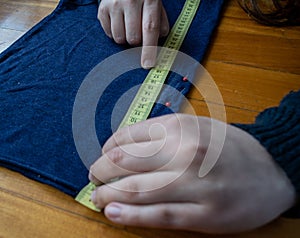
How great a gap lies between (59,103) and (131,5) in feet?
0.91

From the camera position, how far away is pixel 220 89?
659 mm

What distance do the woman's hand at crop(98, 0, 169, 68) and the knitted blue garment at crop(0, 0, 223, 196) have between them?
0.11 ft

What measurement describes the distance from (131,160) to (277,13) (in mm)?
580

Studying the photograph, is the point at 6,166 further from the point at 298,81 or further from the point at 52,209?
the point at 298,81

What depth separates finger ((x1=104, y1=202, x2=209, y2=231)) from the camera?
0.42 metres

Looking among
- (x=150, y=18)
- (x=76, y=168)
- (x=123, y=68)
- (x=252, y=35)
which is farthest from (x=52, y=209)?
(x=252, y=35)

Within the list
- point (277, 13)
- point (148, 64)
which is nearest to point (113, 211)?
point (148, 64)

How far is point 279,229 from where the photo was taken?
46 cm

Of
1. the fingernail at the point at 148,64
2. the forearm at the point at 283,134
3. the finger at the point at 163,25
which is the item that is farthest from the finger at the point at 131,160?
the finger at the point at 163,25

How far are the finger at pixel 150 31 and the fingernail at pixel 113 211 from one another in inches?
13.9

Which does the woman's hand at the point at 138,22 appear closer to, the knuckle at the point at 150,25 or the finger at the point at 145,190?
the knuckle at the point at 150,25

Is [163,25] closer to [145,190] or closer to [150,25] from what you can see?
[150,25]

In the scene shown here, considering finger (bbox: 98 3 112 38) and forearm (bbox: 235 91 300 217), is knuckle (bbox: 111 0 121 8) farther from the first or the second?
forearm (bbox: 235 91 300 217)

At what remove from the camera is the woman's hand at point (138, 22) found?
0.74m
